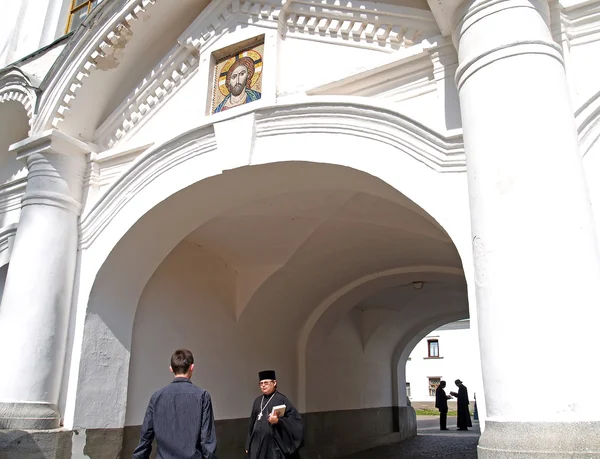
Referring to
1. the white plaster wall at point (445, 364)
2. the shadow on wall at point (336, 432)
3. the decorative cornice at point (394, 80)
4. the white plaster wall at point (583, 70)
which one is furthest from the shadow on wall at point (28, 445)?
the white plaster wall at point (445, 364)

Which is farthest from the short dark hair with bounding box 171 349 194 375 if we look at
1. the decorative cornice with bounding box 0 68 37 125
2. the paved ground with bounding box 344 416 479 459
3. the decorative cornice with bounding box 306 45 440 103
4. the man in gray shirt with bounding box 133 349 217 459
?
the paved ground with bounding box 344 416 479 459

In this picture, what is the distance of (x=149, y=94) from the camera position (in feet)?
19.5

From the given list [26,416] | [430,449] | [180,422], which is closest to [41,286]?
[26,416]

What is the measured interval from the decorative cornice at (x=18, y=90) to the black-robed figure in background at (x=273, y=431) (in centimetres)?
Result: 384

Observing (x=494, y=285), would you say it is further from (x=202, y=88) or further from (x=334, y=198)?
(x=202, y=88)

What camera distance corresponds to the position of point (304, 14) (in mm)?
5098

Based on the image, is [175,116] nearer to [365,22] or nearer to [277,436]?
[365,22]

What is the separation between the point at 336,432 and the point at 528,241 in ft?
24.8

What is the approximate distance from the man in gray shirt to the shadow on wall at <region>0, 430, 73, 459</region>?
2.03m

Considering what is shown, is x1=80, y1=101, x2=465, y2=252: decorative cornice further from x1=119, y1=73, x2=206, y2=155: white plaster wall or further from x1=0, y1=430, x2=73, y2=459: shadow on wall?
x1=0, y1=430, x2=73, y2=459: shadow on wall

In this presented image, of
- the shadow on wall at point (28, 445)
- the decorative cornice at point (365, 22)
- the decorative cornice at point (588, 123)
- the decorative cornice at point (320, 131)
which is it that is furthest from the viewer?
the shadow on wall at point (28, 445)

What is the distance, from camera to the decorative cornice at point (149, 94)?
5785mm

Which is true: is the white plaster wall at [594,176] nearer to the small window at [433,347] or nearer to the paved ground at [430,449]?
the paved ground at [430,449]

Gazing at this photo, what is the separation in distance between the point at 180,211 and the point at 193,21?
191cm
